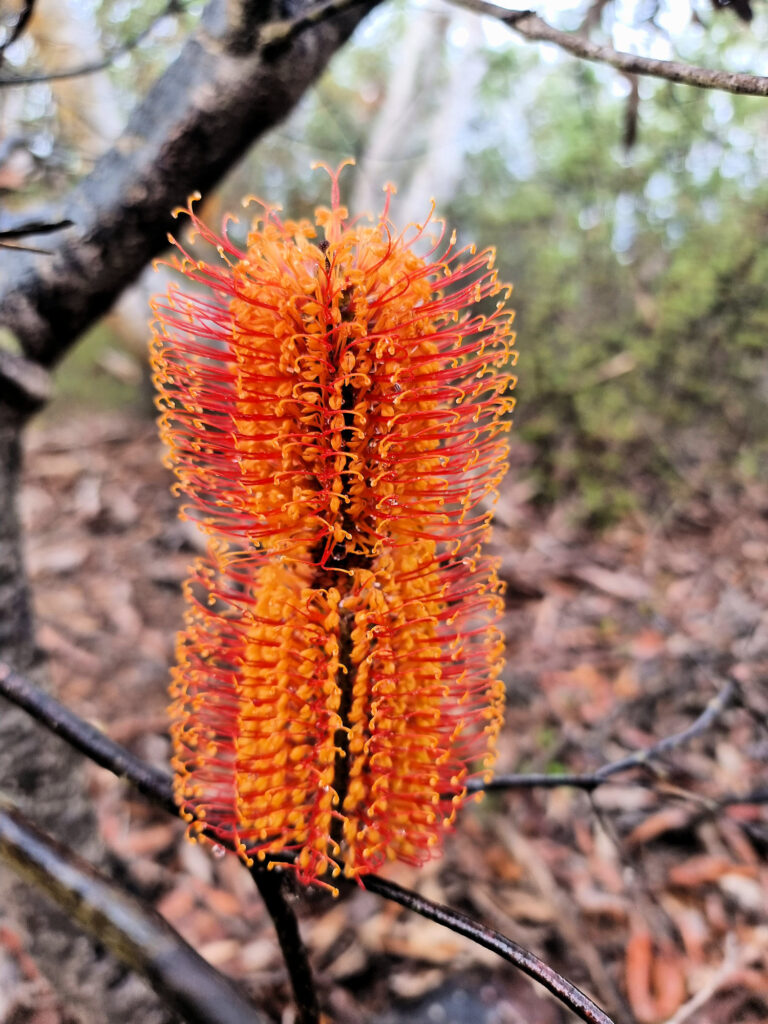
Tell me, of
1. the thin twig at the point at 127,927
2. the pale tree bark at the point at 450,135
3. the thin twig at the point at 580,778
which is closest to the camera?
the thin twig at the point at 127,927

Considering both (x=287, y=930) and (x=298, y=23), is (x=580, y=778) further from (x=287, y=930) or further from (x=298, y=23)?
(x=298, y=23)

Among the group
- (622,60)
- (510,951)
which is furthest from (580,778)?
(622,60)

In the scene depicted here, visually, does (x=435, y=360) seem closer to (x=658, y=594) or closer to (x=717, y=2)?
(x=717, y=2)

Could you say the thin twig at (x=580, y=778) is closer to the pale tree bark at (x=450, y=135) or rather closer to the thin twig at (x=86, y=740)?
the thin twig at (x=86, y=740)

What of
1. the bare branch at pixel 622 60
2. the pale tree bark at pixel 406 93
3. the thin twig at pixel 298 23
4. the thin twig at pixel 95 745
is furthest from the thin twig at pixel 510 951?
the pale tree bark at pixel 406 93

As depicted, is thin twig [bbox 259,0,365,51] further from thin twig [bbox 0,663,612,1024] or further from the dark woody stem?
thin twig [bbox 0,663,612,1024]

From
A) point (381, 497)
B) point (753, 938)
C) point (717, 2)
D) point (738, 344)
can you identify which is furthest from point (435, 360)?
point (738, 344)
